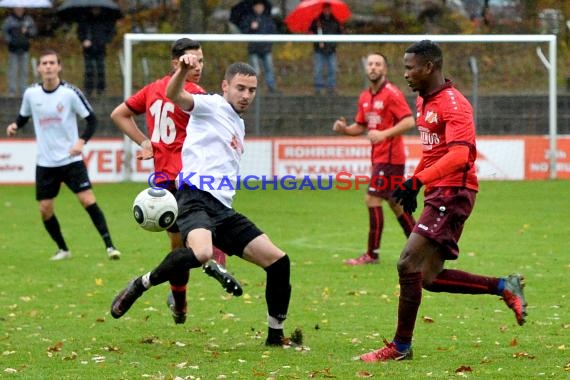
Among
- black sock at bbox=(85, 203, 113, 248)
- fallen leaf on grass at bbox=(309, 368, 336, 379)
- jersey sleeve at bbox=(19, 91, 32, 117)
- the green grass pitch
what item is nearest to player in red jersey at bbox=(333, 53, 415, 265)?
the green grass pitch

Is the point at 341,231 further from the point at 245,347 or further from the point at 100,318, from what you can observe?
the point at 245,347

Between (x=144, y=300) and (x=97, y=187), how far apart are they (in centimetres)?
1155

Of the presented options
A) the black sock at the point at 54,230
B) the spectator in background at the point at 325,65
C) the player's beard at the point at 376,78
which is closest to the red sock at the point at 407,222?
the player's beard at the point at 376,78

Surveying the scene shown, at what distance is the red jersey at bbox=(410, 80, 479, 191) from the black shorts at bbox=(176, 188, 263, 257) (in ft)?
4.11

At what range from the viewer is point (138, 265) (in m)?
12.6

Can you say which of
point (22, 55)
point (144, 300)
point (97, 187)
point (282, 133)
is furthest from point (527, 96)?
point (144, 300)

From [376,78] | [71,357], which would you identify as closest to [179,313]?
[71,357]

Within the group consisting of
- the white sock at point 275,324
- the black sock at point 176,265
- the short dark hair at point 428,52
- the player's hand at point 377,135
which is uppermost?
the short dark hair at point 428,52

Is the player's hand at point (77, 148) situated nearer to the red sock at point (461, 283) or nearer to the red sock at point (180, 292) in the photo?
the red sock at point (180, 292)

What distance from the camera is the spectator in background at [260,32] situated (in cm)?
2420

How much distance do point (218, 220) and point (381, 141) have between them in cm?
503

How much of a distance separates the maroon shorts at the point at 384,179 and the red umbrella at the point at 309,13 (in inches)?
474

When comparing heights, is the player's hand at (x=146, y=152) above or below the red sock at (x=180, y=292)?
above

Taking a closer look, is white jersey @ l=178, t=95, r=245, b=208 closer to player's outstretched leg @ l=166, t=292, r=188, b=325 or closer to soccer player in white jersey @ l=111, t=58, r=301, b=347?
soccer player in white jersey @ l=111, t=58, r=301, b=347
